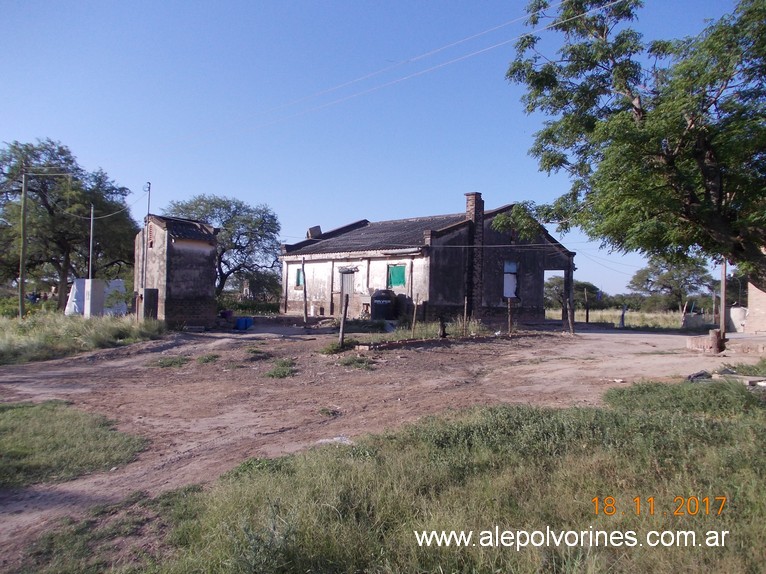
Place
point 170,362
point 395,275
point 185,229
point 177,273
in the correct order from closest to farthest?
point 170,362, point 177,273, point 185,229, point 395,275

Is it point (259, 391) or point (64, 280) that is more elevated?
point (64, 280)

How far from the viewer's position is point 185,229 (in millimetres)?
22281

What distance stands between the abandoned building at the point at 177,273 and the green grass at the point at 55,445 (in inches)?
468

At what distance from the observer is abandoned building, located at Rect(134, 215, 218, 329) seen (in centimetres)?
2119

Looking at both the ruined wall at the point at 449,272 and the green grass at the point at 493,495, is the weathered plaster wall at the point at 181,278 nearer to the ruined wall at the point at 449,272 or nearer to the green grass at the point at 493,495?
the ruined wall at the point at 449,272

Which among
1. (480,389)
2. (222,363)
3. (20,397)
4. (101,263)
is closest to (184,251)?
(222,363)

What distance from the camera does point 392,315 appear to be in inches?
1003

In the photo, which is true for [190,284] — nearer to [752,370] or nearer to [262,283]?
[752,370]

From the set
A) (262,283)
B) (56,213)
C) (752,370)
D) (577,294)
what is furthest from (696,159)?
(577,294)

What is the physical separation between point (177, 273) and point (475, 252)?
43.3 ft

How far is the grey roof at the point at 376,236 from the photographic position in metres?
27.4

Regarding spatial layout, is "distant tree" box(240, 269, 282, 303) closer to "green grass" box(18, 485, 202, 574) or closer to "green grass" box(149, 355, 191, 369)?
"green grass" box(149, 355, 191, 369)
